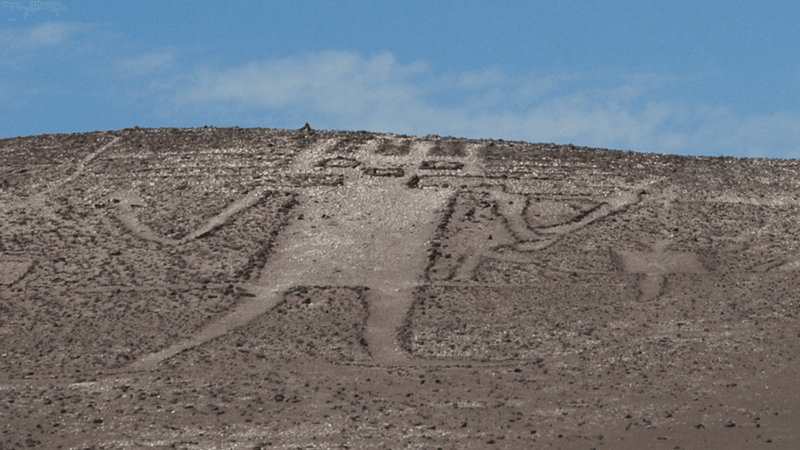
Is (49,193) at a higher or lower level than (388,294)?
higher

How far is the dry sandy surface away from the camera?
18.0 meters

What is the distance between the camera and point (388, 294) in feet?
78.9

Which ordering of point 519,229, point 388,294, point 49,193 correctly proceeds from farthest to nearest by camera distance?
point 49,193, point 519,229, point 388,294

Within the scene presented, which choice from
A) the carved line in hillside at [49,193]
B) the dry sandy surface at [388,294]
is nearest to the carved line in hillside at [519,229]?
the dry sandy surface at [388,294]

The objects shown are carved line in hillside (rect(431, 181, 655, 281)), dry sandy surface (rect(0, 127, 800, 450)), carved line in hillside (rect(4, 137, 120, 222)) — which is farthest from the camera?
carved line in hillside (rect(4, 137, 120, 222))

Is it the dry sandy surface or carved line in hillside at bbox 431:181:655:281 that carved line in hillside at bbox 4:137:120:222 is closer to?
the dry sandy surface

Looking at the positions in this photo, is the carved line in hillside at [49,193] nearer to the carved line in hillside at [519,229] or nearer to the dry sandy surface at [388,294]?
the dry sandy surface at [388,294]

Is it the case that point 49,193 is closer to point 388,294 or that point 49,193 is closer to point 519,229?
point 388,294

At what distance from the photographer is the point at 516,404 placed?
18.3 m

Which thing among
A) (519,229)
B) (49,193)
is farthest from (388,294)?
(49,193)

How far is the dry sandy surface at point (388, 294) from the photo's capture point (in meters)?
18.0

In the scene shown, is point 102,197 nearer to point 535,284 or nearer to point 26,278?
point 26,278

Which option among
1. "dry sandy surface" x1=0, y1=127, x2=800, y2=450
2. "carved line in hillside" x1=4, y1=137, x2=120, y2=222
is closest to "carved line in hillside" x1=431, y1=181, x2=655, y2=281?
"dry sandy surface" x1=0, y1=127, x2=800, y2=450

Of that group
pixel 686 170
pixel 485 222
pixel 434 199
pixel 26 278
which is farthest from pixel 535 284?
pixel 26 278
